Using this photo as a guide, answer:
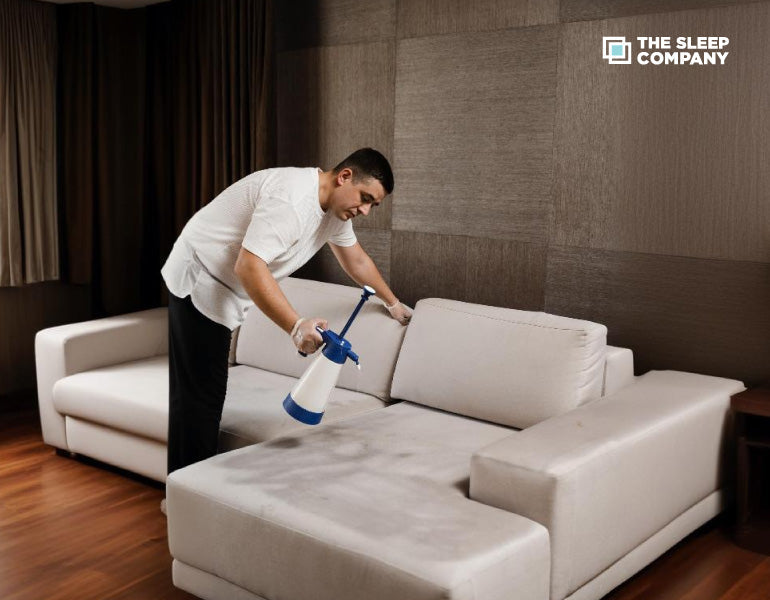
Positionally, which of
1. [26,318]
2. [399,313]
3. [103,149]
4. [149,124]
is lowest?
[26,318]

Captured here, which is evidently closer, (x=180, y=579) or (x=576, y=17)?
(x=180, y=579)

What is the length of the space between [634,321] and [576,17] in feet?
3.72

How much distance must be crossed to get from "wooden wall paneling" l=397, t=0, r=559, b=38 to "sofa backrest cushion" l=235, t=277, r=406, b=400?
113cm

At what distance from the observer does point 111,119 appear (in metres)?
4.79

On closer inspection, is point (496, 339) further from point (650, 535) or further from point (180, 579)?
point (180, 579)

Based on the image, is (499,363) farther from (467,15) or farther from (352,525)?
(467,15)

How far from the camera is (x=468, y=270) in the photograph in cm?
377

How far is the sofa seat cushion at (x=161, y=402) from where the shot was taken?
121 inches

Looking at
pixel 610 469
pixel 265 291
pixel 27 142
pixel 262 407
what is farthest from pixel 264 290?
pixel 27 142

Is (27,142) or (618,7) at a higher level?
(618,7)

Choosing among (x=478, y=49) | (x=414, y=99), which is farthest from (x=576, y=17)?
(x=414, y=99)

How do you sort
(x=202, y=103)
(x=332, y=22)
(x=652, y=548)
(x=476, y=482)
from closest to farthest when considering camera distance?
(x=476, y=482) < (x=652, y=548) < (x=332, y=22) < (x=202, y=103)

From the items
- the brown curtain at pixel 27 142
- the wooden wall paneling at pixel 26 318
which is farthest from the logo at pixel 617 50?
the wooden wall paneling at pixel 26 318

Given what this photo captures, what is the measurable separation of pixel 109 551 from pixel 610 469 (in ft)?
5.27
